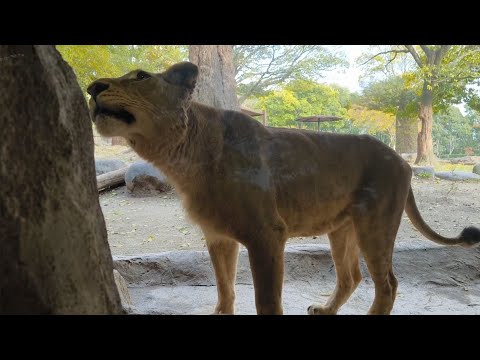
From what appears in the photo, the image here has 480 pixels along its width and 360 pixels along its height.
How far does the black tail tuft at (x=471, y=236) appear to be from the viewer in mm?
2320

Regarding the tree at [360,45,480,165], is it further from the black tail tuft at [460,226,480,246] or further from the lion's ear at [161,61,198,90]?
the lion's ear at [161,61,198,90]

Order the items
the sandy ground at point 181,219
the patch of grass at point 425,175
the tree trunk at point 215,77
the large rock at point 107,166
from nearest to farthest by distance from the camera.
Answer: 1. the patch of grass at point 425,175
2. the sandy ground at point 181,219
3. the tree trunk at point 215,77
4. the large rock at point 107,166

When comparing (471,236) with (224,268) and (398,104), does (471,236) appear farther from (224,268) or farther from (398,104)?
(224,268)

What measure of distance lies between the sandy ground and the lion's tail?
2.04ft

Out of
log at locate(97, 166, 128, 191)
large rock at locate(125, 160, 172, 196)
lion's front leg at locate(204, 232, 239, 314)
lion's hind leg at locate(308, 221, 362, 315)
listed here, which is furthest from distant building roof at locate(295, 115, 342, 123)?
log at locate(97, 166, 128, 191)

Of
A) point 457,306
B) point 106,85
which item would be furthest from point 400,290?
point 106,85

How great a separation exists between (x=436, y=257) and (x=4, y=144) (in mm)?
3175

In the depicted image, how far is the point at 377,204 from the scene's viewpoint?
2.21m

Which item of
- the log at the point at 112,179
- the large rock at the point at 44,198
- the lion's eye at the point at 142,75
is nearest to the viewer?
the large rock at the point at 44,198

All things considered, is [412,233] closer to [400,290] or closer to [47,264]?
[400,290]

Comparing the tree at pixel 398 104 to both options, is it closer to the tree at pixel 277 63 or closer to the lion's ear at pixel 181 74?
the tree at pixel 277 63

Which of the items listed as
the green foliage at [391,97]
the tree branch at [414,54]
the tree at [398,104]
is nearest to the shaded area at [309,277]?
the tree at [398,104]

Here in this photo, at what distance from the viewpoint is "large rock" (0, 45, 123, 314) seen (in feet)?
3.74

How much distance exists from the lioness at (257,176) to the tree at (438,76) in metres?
0.61
